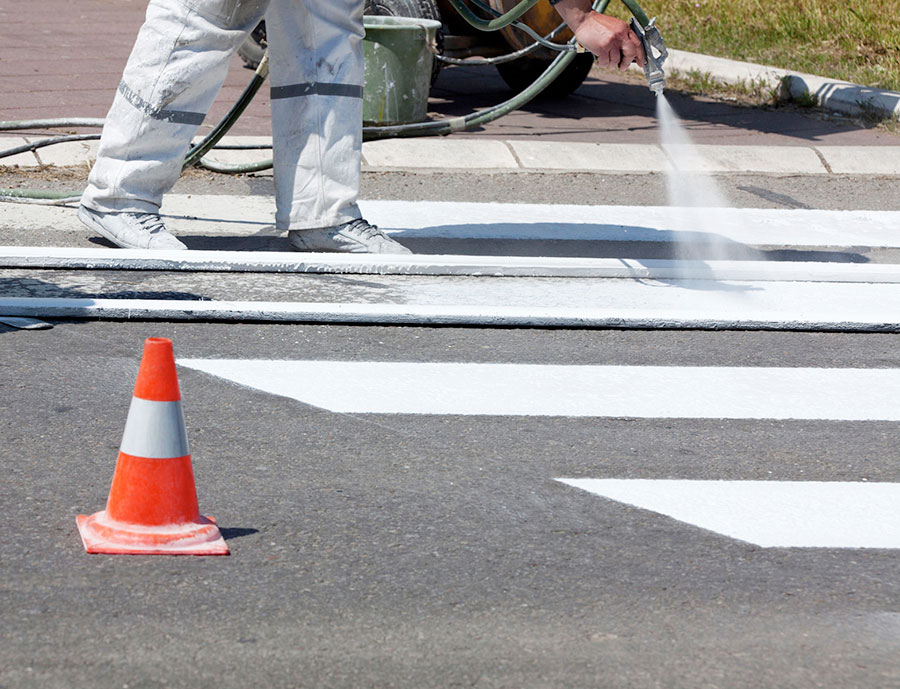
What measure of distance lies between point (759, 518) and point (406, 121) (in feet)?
15.1

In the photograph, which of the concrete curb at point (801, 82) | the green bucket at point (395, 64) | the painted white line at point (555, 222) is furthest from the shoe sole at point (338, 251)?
the concrete curb at point (801, 82)

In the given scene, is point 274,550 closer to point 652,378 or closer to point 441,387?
point 441,387

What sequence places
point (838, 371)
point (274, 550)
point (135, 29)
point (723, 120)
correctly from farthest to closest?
point (135, 29) → point (723, 120) → point (838, 371) → point (274, 550)

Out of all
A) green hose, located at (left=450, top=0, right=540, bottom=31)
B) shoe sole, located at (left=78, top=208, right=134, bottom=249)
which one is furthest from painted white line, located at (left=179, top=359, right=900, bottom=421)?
green hose, located at (left=450, top=0, right=540, bottom=31)

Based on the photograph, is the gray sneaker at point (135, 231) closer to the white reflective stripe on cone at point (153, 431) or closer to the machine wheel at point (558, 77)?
the white reflective stripe on cone at point (153, 431)

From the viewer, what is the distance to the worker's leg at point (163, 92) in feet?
15.9

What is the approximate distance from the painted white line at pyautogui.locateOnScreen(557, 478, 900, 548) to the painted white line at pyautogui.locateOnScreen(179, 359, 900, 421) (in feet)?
1.64

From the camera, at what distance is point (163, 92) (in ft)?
15.9

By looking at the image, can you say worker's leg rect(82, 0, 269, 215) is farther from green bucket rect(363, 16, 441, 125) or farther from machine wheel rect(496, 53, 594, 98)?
machine wheel rect(496, 53, 594, 98)

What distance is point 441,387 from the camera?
3.84 metres

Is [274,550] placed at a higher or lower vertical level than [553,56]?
lower

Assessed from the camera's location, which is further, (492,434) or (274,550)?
(492,434)

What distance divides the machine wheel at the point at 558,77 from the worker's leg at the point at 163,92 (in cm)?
403

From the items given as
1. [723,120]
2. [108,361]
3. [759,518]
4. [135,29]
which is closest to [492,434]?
[759,518]
